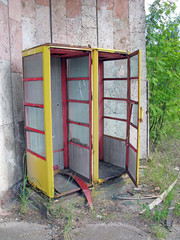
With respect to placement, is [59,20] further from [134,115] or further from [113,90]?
[134,115]

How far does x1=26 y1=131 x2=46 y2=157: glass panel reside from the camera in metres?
4.16

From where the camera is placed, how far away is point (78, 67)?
477 cm

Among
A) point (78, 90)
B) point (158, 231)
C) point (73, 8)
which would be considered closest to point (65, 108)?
point (78, 90)

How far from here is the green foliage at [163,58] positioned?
643 centimetres

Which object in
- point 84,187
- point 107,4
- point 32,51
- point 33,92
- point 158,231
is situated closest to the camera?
point 158,231

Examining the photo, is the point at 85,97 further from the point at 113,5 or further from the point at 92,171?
the point at 113,5

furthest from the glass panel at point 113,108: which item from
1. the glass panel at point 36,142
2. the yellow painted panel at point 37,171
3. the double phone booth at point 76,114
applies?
the yellow painted panel at point 37,171

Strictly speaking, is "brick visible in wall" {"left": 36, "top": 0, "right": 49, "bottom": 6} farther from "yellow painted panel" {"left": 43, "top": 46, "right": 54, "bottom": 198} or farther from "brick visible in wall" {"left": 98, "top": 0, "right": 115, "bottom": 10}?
"yellow painted panel" {"left": 43, "top": 46, "right": 54, "bottom": 198}

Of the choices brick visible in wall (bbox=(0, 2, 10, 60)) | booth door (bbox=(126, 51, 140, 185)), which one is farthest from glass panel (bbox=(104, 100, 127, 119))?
brick visible in wall (bbox=(0, 2, 10, 60))

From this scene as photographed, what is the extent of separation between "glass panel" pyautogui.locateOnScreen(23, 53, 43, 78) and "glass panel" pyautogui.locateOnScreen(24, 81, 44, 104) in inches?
5.1

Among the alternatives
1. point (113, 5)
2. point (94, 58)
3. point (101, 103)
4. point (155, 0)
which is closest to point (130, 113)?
point (101, 103)

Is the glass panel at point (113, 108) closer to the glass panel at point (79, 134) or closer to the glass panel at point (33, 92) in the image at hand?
the glass panel at point (79, 134)

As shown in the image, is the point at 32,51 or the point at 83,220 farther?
the point at 32,51

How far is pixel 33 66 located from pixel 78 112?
126 centimetres
